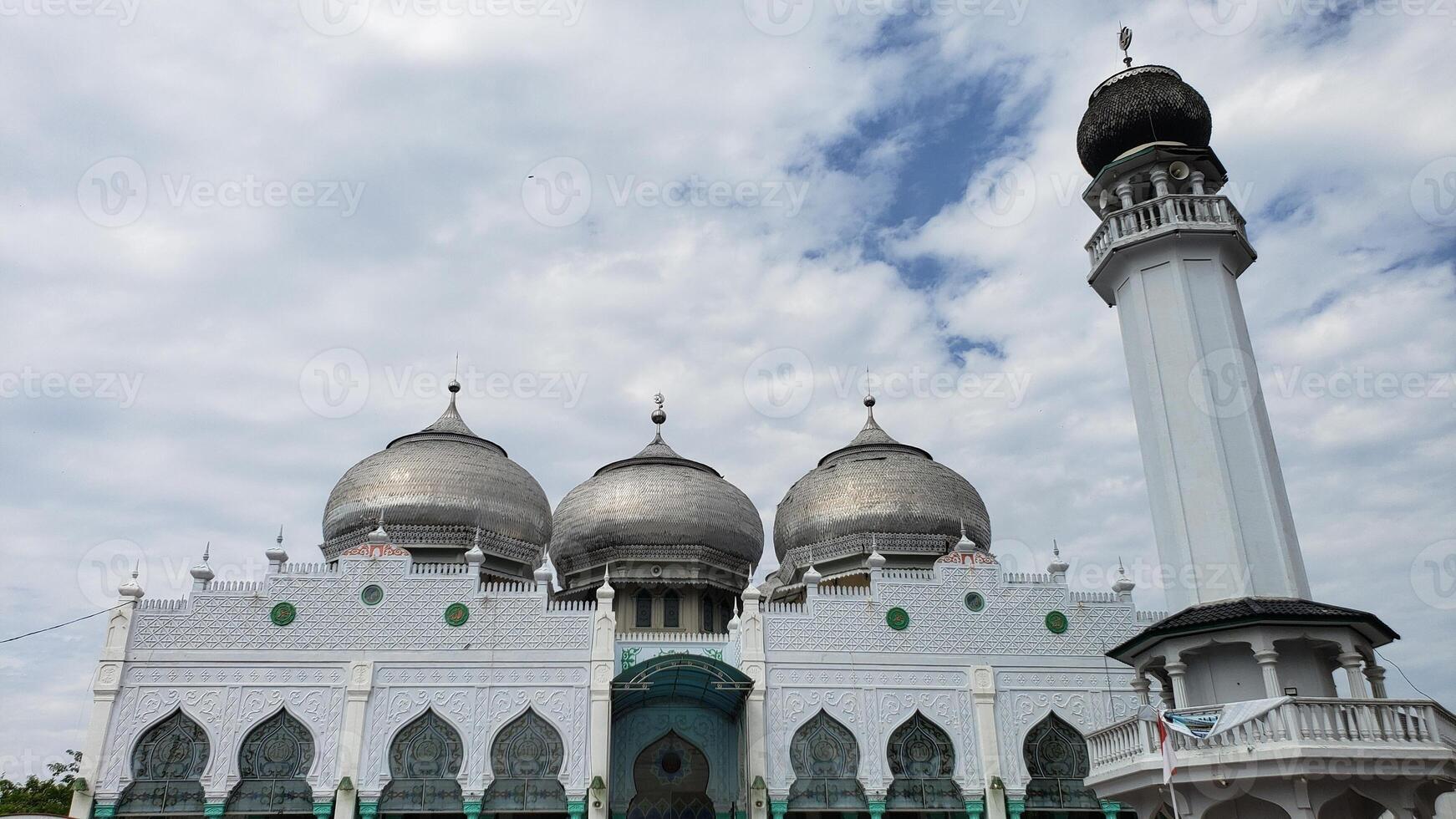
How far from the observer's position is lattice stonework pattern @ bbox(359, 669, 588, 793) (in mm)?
18094

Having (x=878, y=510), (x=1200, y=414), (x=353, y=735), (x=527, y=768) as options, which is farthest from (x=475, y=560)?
(x=1200, y=414)

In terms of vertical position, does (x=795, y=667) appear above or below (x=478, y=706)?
above

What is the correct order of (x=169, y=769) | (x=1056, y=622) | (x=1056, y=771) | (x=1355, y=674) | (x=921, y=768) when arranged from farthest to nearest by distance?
(x=1056, y=622) < (x=1056, y=771) < (x=921, y=768) < (x=169, y=769) < (x=1355, y=674)

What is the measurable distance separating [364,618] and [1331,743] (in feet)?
50.3

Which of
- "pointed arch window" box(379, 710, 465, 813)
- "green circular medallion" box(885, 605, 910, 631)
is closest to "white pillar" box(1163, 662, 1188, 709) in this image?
"green circular medallion" box(885, 605, 910, 631)

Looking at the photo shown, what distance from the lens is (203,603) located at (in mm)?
18938

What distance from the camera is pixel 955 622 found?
20125mm

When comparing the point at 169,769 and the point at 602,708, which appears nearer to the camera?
the point at 169,769

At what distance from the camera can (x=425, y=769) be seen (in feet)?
59.5

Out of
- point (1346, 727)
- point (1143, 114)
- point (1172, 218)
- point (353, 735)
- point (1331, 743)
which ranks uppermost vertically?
point (1143, 114)

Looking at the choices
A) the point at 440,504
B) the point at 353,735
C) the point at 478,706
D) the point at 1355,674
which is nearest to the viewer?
the point at 1355,674

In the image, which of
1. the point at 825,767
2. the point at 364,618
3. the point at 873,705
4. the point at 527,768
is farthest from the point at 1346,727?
the point at 364,618

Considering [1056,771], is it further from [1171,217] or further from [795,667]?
[1171,217]

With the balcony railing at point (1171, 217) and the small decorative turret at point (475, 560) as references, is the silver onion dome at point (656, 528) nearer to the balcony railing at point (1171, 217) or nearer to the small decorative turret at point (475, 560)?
the small decorative turret at point (475, 560)
